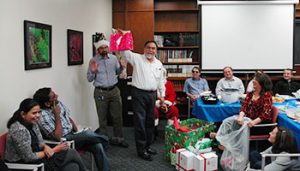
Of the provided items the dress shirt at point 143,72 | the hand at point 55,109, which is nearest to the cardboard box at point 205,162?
the dress shirt at point 143,72

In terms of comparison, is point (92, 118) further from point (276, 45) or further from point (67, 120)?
point (276, 45)

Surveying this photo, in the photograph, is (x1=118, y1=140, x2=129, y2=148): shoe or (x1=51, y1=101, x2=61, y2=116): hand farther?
(x1=118, y1=140, x2=129, y2=148): shoe

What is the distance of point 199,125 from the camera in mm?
4152

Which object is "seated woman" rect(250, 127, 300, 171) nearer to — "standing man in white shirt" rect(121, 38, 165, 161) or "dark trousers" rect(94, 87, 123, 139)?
"standing man in white shirt" rect(121, 38, 165, 161)

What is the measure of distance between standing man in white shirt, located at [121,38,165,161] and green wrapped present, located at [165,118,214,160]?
32 cm

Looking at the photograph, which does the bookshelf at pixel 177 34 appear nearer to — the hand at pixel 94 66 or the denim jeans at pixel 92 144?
the hand at pixel 94 66

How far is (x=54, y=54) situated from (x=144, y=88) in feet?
3.77

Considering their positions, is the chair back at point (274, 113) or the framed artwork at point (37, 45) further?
the chair back at point (274, 113)

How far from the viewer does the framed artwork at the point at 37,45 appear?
304 cm

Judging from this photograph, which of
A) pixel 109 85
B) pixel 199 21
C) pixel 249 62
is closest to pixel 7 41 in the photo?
pixel 109 85

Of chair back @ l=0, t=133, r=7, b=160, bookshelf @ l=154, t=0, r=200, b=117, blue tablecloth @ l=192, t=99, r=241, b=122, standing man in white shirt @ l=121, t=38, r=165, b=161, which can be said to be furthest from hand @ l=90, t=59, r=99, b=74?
bookshelf @ l=154, t=0, r=200, b=117

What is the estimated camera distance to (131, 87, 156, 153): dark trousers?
4.02 meters

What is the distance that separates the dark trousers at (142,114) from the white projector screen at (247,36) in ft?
8.62

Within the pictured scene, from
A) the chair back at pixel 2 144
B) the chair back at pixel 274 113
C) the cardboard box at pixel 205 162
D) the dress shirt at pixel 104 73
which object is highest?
the dress shirt at pixel 104 73
